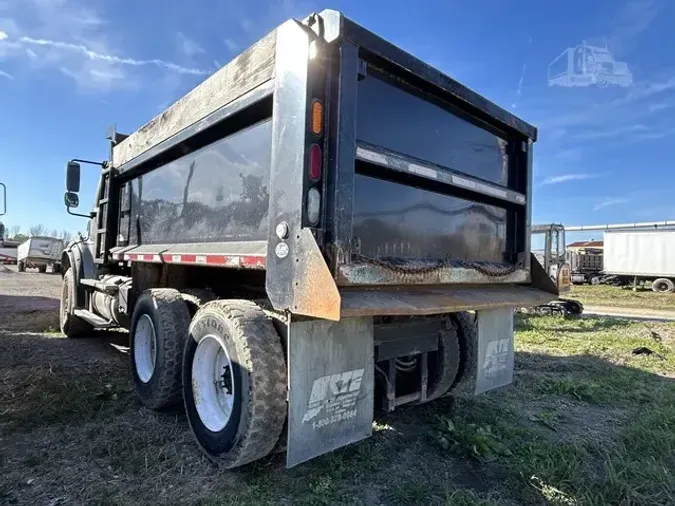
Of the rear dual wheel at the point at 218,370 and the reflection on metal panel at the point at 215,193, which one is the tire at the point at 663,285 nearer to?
the reflection on metal panel at the point at 215,193

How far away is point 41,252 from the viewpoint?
27.7 meters

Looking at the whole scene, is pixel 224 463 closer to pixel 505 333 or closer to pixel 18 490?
pixel 18 490

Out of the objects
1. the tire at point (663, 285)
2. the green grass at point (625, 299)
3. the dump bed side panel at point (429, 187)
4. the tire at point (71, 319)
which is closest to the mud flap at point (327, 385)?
the dump bed side panel at point (429, 187)

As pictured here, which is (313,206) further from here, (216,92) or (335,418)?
(216,92)

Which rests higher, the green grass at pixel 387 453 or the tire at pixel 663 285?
the tire at pixel 663 285

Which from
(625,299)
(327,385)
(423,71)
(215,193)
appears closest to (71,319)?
(215,193)

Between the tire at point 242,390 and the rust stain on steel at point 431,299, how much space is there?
2.08 feet

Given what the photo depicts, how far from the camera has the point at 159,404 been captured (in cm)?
364

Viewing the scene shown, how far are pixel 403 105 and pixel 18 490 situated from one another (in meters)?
3.36

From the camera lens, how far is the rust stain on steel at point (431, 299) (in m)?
2.34

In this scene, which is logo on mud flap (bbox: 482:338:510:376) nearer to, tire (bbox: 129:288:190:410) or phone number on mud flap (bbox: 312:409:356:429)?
phone number on mud flap (bbox: 312:409:356:429)

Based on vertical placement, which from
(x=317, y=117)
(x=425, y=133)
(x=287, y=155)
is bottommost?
(x=287, y=155)

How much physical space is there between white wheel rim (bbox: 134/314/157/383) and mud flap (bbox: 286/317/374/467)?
80.0 inches

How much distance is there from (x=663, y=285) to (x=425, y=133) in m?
28.7
